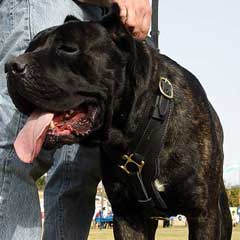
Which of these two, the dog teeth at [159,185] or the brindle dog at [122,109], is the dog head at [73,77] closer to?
the brindle dog at [122,109]

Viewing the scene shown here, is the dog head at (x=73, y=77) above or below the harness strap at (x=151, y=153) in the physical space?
above

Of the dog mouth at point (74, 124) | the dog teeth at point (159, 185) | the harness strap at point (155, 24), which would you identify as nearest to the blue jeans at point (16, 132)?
the dog mouth at point (74, 124)

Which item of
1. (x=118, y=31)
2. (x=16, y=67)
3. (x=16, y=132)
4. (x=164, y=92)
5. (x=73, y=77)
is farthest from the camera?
(x=164, y=92)

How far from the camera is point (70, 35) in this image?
12.5 ft

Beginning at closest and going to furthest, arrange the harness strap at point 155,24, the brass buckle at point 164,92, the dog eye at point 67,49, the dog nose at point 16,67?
1. the dog nose at point 16,67
2. the dog eye at point 67,49
3. the brass buckle at point 164,92
4. the harness strap at point 155,24

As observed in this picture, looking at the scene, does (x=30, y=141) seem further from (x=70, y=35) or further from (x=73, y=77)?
(x=70, y=35)

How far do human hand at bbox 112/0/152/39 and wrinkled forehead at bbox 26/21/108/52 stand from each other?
0.26m

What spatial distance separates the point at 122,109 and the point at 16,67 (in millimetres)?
776

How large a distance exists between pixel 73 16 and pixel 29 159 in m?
1.08

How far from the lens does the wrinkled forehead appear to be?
3797 millimetres

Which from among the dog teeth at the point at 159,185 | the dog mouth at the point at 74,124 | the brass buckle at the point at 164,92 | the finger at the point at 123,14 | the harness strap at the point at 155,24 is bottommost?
the dog teeth at the point at 159,185

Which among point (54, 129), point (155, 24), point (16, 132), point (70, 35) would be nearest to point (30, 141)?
point (54, 129)

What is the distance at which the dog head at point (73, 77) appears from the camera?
3.62 m

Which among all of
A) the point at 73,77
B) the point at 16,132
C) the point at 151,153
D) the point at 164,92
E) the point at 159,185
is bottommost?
the point at 159,185
